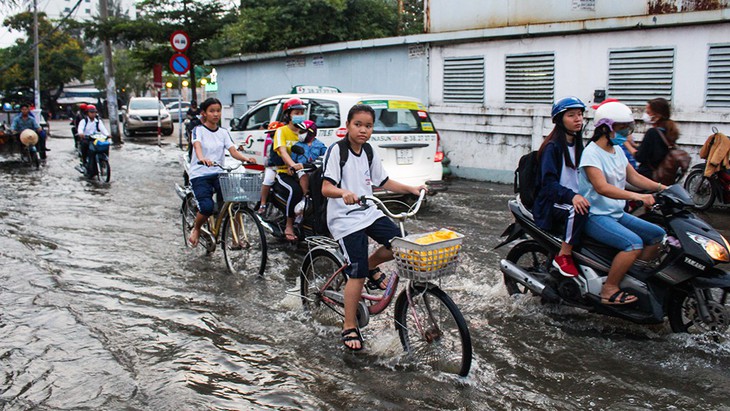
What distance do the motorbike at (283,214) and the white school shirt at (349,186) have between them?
242 cm

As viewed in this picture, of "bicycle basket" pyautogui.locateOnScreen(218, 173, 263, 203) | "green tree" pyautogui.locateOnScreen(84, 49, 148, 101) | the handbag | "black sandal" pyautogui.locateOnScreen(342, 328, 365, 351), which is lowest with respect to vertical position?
"black sandal" pyautogui.locateOnScreen(342, 328, 365, 351)

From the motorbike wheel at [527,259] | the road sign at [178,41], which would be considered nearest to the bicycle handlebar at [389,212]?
the motorbike wheel at [527,259]

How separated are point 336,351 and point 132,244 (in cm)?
446

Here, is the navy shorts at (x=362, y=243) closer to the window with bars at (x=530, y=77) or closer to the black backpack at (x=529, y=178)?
the black backpack at (x=529, y=178)

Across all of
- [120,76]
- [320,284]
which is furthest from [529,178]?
[120,76]

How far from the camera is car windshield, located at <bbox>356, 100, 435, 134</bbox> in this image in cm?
1009

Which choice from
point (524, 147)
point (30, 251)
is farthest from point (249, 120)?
point (524, 147)

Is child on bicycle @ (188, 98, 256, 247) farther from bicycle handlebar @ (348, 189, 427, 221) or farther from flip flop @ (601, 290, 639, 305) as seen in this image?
flip flop @ (601, 290, 639, 305)

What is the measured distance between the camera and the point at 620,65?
11.8m

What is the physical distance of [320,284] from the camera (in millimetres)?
5496

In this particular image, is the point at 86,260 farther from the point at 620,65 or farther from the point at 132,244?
the point at 620,65

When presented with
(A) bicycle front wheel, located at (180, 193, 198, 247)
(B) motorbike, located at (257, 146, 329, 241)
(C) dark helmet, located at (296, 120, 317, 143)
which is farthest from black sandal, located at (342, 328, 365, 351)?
(A) bicycle front wheel, located at (180, 193, 198, 247)

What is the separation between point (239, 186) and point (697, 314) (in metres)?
4.10

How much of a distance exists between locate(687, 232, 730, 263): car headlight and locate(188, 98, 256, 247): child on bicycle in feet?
14.2
